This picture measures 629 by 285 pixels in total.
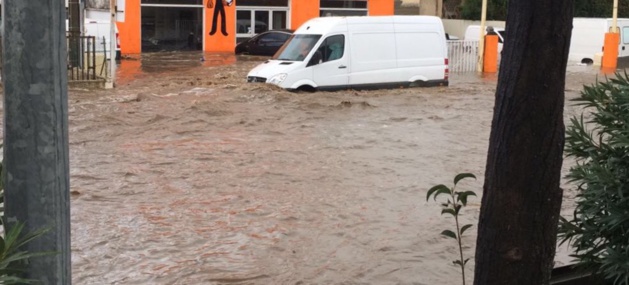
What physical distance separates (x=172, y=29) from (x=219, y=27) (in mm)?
1916

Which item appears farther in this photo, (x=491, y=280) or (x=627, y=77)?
(x=627, y=77)

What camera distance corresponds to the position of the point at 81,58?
19.5 meters

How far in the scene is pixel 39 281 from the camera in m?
2.88

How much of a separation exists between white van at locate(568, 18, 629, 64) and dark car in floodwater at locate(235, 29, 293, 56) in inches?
439

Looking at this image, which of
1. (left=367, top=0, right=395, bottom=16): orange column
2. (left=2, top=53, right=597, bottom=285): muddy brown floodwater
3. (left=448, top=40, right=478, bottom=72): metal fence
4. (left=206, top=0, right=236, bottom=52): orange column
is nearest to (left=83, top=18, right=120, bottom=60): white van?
(left=2, top=53, right=597, bottom=285): muddy brown floodwater

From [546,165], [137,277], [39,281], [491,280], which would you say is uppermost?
[546,165]

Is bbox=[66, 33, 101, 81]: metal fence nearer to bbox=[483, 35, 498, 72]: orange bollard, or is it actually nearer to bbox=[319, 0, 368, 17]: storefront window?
bbox=[483, 35, 498, 72]: orange bollard

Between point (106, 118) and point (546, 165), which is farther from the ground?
point (546, 165)

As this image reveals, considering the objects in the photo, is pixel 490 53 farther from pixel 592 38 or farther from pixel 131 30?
pixel 131 30

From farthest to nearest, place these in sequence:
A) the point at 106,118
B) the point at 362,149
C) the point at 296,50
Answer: the point at 296,50 → the point at 106,118 → the point at 362,149

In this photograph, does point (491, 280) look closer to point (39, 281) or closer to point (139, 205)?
point (39, 281)

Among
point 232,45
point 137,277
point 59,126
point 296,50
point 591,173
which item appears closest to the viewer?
point 59,126

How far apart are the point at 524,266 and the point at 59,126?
85.4 inches

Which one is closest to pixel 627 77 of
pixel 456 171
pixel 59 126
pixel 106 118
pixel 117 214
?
pixel 59 126
